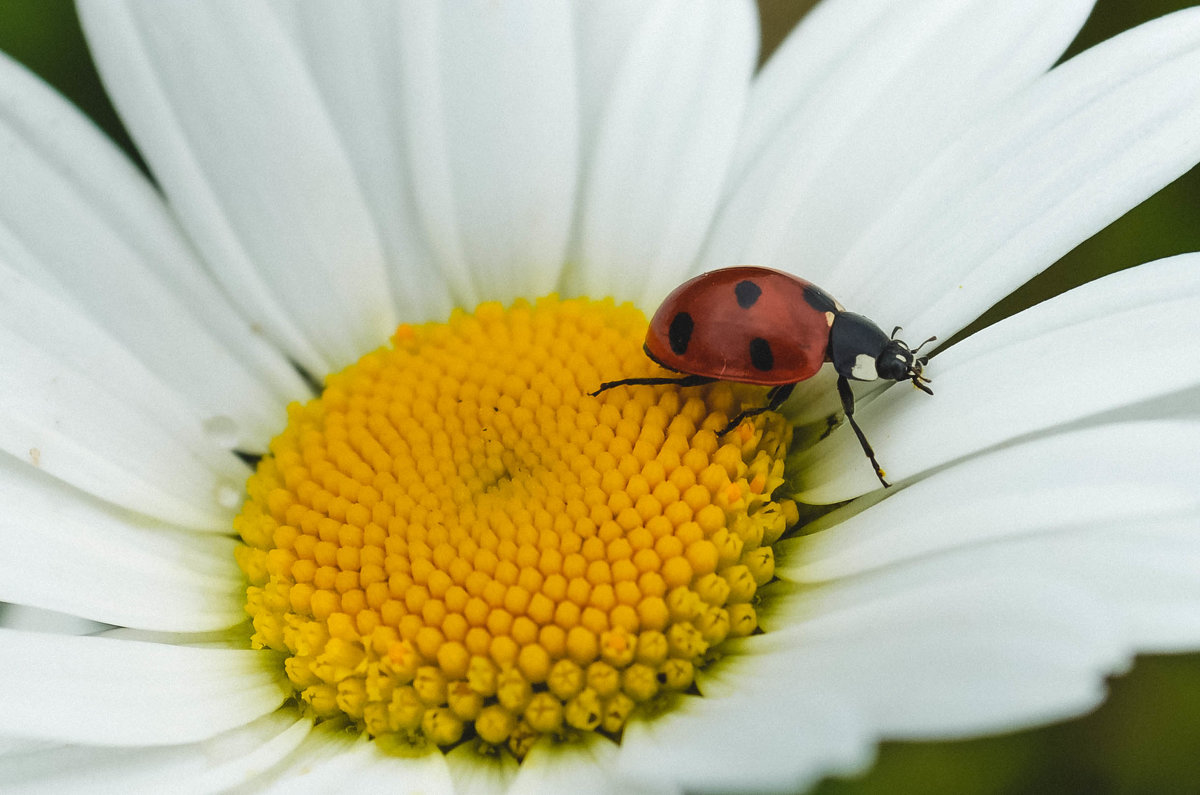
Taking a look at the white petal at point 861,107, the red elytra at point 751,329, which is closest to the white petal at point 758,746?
the red elytra at point 751,329

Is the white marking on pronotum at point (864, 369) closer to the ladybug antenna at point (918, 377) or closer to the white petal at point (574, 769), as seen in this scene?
the ladybug antenna at point (918, 377)

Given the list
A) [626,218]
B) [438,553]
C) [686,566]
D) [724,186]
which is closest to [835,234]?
[724,186]

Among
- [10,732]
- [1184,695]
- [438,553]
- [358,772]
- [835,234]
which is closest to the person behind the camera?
[10,732]

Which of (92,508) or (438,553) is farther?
(92,508)

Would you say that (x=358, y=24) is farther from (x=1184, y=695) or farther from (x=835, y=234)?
(x=1184, y=695)

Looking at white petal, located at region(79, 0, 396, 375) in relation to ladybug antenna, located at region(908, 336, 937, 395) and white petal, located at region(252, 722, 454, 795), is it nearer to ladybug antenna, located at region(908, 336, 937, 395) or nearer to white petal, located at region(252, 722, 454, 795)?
white petal, located at region(252, 722, 454, 795)
